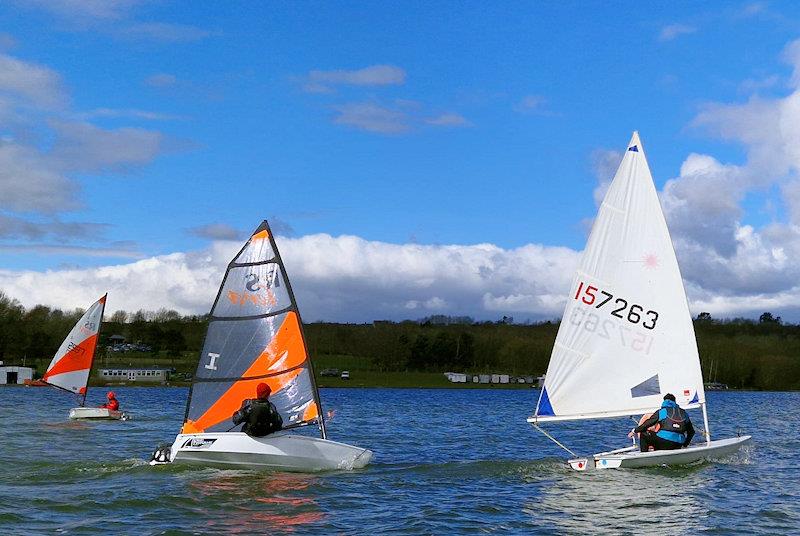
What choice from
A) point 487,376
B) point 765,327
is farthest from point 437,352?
point 765,327

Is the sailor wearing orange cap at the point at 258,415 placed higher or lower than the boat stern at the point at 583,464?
higher

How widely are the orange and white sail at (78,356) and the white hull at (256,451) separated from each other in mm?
23259

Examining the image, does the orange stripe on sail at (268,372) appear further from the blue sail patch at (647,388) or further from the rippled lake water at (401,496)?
the blue sail patch at (647,388)

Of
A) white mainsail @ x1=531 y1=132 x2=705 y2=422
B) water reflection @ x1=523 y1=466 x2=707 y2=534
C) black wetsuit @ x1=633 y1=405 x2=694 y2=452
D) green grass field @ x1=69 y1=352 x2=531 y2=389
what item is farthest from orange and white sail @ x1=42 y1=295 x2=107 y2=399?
green grass field @ x1=69 y1=352 x2=531 y2=389

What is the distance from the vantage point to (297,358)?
20.9 metres

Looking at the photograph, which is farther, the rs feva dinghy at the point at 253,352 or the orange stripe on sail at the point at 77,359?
the orange stripe on sail at the point at 77,359

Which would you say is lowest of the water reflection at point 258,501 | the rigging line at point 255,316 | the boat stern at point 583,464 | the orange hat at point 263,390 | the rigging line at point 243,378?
the water reflection at point 258,501

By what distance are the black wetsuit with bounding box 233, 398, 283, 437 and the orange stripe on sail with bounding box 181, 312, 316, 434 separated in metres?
1.61

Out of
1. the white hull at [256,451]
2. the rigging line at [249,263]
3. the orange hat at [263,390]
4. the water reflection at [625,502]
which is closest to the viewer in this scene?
the water reflection at [625,502]

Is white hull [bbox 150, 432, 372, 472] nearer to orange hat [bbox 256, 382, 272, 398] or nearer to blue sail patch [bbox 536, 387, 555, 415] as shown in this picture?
orange hat [bbox 256, 382, 272, 398]

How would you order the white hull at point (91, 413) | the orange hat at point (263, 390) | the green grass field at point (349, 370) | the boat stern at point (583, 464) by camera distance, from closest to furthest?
the orange hat at point (263, 390), the boat stern at point (583, 464), the white hull at point (91, 413), the green grass field at point (349, 370)

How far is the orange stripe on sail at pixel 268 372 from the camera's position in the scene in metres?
20.8

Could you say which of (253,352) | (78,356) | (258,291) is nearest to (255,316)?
(258,291)

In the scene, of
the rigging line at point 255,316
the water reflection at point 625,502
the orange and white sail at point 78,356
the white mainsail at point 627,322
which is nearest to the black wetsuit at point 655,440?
the water reflection at point 625,502
